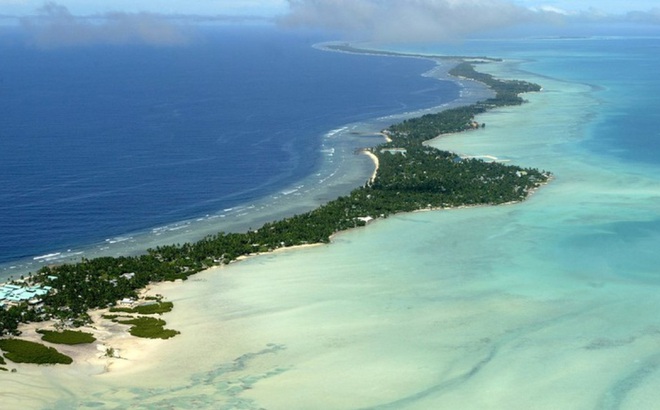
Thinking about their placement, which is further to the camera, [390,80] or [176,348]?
[390,80]

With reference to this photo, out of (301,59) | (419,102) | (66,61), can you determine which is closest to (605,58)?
(301,59)

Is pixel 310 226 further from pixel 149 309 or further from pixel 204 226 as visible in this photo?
pixel 149 309

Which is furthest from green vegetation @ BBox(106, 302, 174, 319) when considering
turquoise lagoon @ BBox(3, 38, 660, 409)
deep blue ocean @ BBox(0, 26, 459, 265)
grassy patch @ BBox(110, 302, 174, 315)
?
deep blue ocean @ BBox(0, 26, 459, 265)

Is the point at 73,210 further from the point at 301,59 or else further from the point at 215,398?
the point at 301,59

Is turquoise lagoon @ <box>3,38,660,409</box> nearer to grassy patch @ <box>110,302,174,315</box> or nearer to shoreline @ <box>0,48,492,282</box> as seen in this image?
grassy patch @ <box>110,302,174,315</box>

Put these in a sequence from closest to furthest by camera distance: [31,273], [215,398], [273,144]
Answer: [215,398]
[31,273]
[273,144]

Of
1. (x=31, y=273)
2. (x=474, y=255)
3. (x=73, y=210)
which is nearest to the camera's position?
(x=31, y=273)
